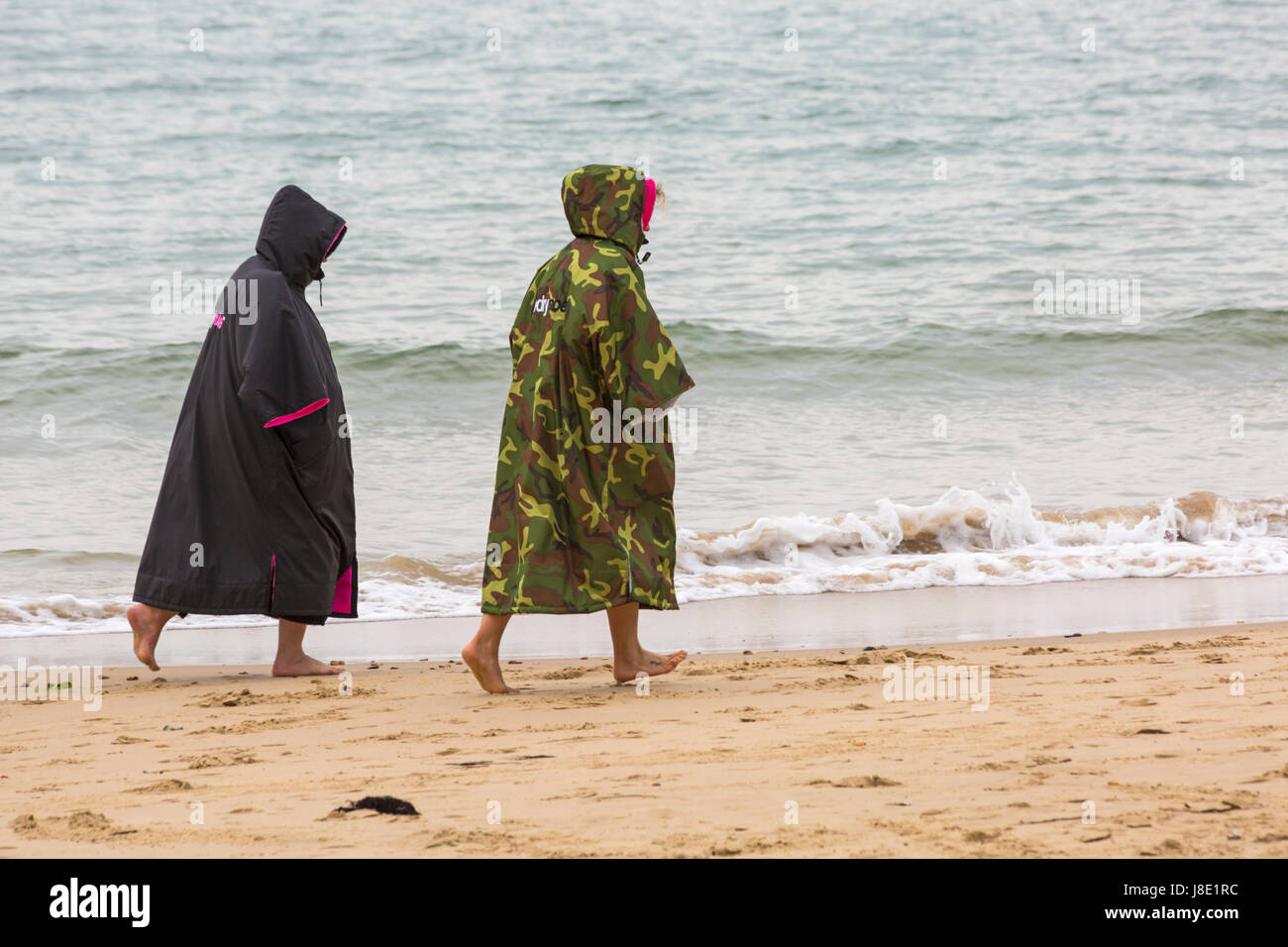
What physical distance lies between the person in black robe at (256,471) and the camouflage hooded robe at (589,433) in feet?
2.75

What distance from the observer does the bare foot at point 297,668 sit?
500 centimetres

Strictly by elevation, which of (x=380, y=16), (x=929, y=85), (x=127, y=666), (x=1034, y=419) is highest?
(x=380, y=16)

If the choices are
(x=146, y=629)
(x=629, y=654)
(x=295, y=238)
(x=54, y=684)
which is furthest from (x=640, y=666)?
(x=54, y=684)

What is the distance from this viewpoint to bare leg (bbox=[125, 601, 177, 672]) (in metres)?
4.81

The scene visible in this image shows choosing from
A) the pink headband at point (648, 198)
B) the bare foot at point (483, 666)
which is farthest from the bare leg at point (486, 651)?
the pink headband at point (648, 198)

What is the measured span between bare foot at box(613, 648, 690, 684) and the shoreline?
86 cm

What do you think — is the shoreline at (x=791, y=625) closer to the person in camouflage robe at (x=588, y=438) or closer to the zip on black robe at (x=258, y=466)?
the zip on black robe at (x=258, y=466)

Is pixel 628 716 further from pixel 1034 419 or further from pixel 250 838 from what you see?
pixel 1034 419

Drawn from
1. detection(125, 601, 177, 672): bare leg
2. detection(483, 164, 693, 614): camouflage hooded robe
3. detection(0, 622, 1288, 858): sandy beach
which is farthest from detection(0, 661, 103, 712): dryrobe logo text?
detection(483, 164, 693, 614): camouflage hooded robe

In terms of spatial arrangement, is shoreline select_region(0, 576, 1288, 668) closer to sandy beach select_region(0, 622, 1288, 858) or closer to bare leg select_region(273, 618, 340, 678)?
bare leg select_region(273, 618, 340, 678)

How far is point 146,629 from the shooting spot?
4.84 meters
